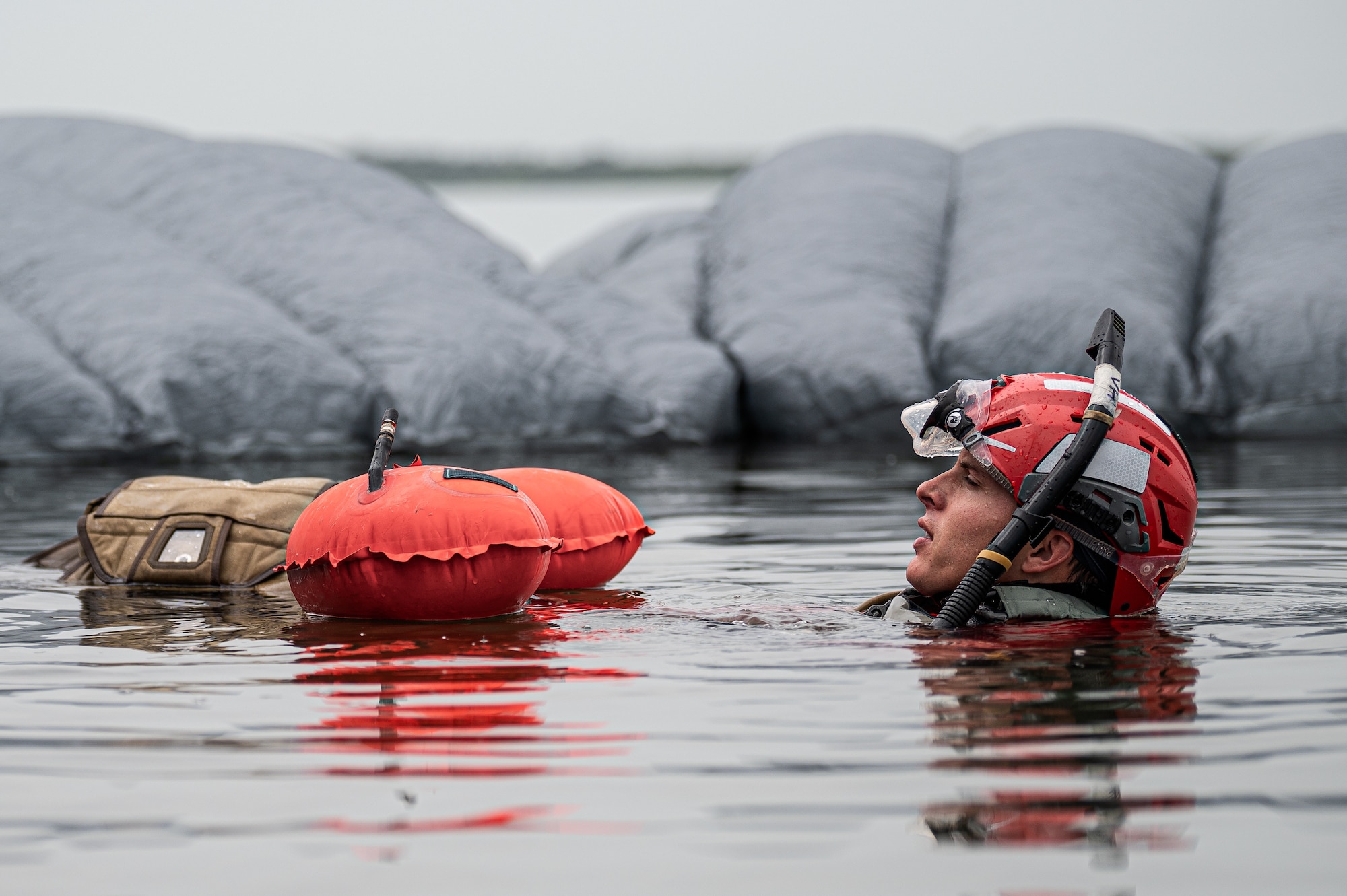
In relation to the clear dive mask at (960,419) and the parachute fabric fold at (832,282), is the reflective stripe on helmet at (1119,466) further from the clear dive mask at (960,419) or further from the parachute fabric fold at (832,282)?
the parachute fabric fold at (832,282)

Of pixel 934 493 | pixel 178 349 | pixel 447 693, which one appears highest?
pixel 934 493

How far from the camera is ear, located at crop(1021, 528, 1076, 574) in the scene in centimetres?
361

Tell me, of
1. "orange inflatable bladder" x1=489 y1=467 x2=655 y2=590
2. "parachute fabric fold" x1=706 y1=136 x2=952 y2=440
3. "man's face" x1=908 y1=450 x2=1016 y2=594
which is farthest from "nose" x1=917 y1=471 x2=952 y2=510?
"parachute fabric fold" x1=706 y1=136 x2=952 y2=440

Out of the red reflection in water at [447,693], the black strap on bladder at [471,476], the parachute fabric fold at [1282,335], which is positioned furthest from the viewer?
the parachute fabric fold at [1282,335]

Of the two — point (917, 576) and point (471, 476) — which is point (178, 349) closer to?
point (471, 476)

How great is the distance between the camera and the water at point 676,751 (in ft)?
5.99

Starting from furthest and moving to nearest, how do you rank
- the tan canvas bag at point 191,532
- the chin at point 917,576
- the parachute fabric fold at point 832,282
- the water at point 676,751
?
the parachute fabric fold at point 832,282 < the tan canvas bag at point 191,532 < the chin at point 917,576 < the water at point 676,751

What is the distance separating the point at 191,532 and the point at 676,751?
10.1 feet

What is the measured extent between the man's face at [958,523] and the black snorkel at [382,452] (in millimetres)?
1363

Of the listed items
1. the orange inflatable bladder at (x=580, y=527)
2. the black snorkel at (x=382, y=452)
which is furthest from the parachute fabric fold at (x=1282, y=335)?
the black snorkel at (x=382, y=452)

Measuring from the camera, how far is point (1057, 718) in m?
2.55

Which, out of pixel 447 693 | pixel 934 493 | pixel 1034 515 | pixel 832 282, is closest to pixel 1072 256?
pixel 832 282

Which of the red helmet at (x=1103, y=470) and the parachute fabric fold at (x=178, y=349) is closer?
the red helmet at (x=1103, y=470)

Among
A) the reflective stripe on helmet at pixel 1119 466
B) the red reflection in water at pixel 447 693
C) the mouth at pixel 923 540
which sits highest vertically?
the reflective stripe on helmet at pixel 1119 466
